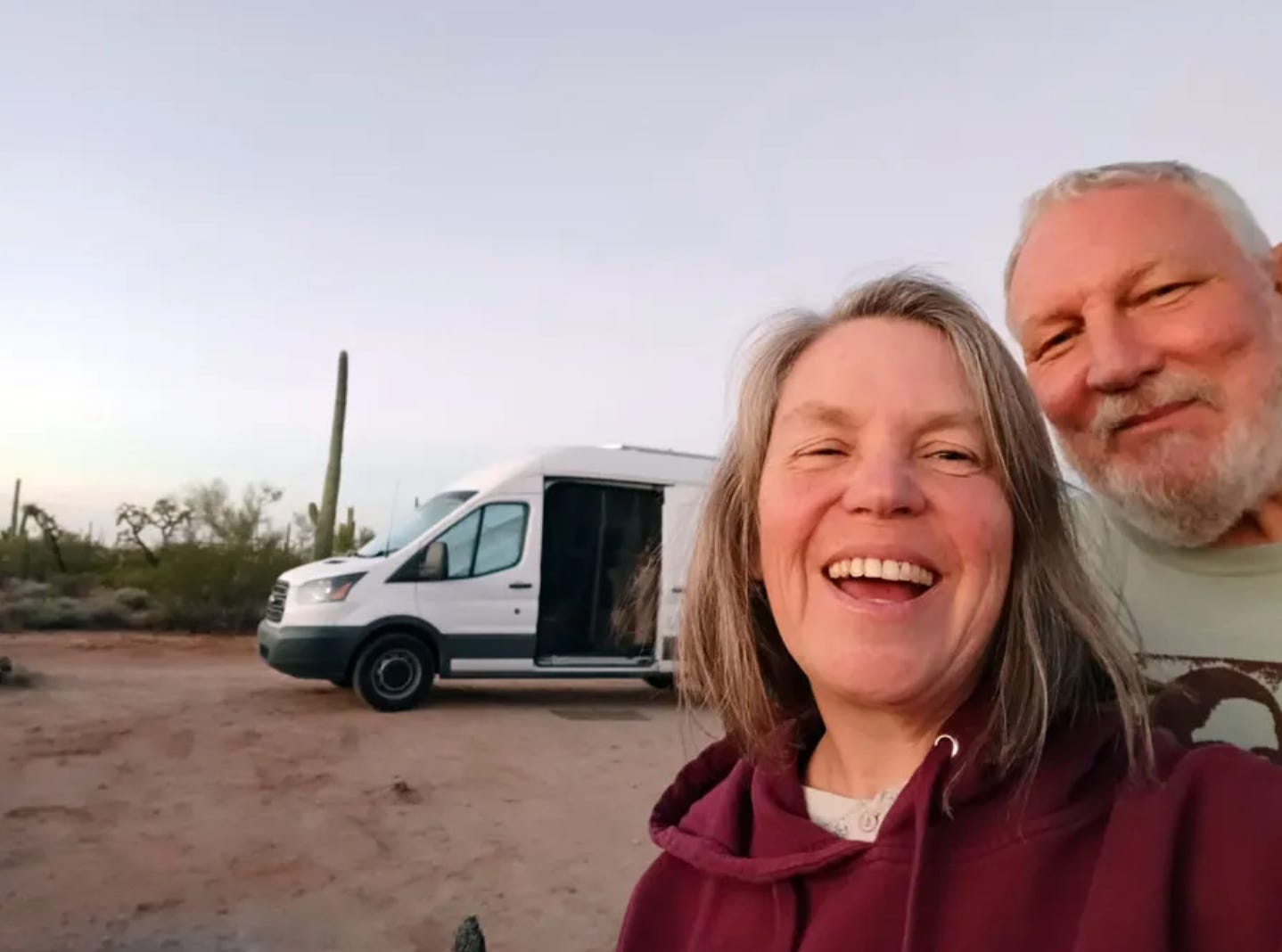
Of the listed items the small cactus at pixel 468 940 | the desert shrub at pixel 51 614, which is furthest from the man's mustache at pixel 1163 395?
the desert shrub at pixel 51 614

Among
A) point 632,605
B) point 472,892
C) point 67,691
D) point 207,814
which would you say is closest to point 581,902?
point 472,892

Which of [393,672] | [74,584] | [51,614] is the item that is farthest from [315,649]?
[74,584]

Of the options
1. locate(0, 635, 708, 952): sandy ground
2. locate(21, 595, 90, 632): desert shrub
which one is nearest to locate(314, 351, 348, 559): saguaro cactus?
locate(21, 595, 90, 632): desert shrub

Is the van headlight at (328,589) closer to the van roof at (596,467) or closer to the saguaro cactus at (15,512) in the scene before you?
the van roof at (596,467)

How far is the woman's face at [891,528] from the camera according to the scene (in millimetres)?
1320

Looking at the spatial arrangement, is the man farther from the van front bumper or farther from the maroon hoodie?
the van front bumper

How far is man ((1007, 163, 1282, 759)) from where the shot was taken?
174cm

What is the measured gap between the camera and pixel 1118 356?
5.85 feet

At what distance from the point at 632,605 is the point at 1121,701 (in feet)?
3.40

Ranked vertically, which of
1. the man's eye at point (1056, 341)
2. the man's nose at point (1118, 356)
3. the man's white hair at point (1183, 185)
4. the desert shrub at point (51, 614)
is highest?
the man's white hair at point (1183, 185)

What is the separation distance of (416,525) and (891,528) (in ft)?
31.4

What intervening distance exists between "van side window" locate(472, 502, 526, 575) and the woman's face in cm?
889

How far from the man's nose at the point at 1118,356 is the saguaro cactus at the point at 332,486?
1920cm

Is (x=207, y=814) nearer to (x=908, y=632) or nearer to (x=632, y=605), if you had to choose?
(x=632, y=605)
